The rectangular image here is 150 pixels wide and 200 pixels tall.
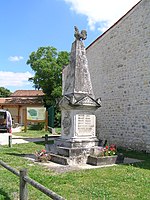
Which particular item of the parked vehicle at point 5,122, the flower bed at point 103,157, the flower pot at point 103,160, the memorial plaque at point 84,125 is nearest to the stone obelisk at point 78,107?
the memorial plaque at point 84,125

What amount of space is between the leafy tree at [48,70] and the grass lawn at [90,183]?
2142 centimetres

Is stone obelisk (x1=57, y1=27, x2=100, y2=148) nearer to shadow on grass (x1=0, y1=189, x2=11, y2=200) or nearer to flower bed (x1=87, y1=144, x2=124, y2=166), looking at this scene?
flower bed (x1=87, y1=144, x2=124, y2=166)

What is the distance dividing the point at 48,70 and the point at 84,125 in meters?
21.6

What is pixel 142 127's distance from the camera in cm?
1206

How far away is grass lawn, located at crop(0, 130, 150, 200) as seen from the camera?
4.92 metres

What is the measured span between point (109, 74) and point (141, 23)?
138 inches

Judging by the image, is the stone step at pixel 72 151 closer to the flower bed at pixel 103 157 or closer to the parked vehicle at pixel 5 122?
the flower bed at pixel 103 157

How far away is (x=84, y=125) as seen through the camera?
8.58 meters

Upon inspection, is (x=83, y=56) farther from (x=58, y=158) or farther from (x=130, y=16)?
(x=130, y=16)

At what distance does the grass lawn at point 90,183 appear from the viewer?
4.92 m

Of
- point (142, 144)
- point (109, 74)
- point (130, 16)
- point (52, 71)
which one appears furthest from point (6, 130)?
point (52, 71)

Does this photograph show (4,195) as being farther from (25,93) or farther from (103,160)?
(25,93)

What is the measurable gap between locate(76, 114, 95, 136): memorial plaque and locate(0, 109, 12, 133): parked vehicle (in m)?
9.22

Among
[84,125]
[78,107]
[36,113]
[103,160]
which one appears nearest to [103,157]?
[103,160]
